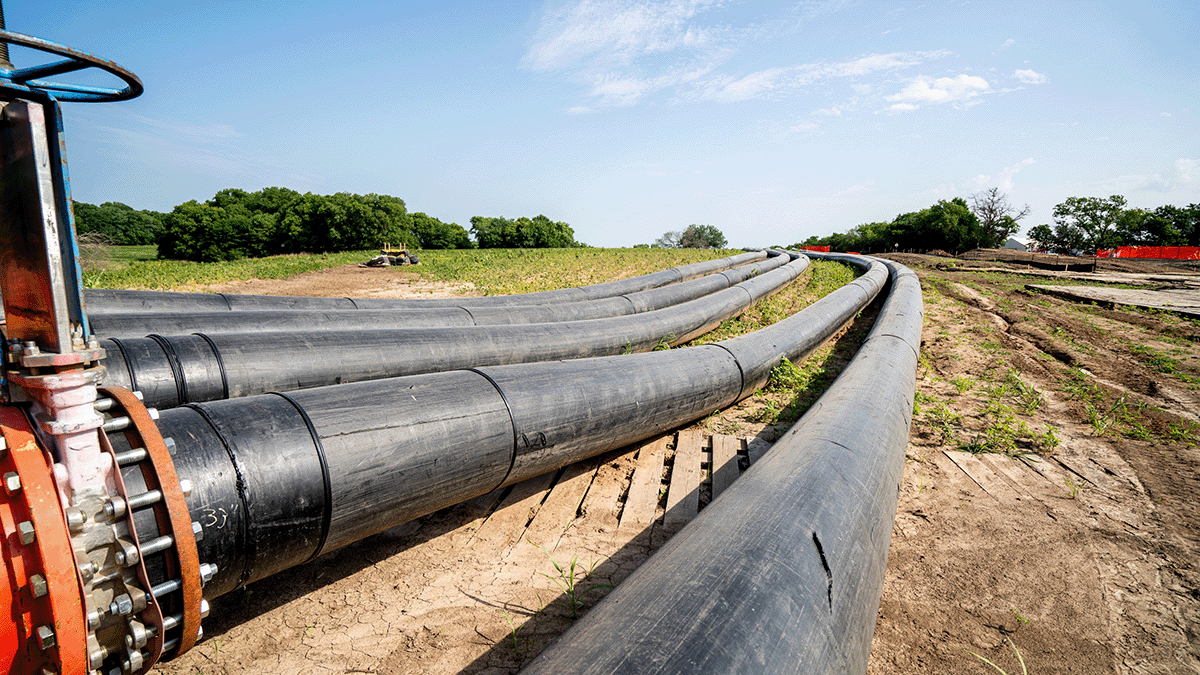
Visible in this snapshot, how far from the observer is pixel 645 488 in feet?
10.6

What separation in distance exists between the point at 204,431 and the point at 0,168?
0.93 m

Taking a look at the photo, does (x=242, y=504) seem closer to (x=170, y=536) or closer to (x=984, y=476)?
(x=170, y=536)

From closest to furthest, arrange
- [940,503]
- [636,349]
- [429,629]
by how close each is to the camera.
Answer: [429,629] < [940,503] < [636,349]

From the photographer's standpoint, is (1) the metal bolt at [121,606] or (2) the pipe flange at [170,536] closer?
(1) the metal bolt at [121,606]

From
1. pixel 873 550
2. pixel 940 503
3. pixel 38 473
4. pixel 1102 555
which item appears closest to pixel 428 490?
pixel 38 473

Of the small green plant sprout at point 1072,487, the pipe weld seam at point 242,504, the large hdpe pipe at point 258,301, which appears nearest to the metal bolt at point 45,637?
the pipe weld seam at point 242,504

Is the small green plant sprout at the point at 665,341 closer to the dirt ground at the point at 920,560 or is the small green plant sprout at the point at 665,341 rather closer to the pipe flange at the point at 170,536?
the dirt ground at the point at 920,560

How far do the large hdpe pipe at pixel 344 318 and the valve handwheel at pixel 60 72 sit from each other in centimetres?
225

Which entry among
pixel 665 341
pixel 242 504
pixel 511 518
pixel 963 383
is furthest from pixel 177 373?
pixel 963 383

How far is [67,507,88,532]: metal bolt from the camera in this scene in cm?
127

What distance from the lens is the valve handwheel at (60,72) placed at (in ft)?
3.50

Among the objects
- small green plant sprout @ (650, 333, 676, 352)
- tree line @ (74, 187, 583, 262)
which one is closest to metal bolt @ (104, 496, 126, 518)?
small green plant sprout @ (650, 333, 676, 352)

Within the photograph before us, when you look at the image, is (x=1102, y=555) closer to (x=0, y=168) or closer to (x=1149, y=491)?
(x=1149, y=491)

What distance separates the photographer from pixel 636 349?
532 cm
